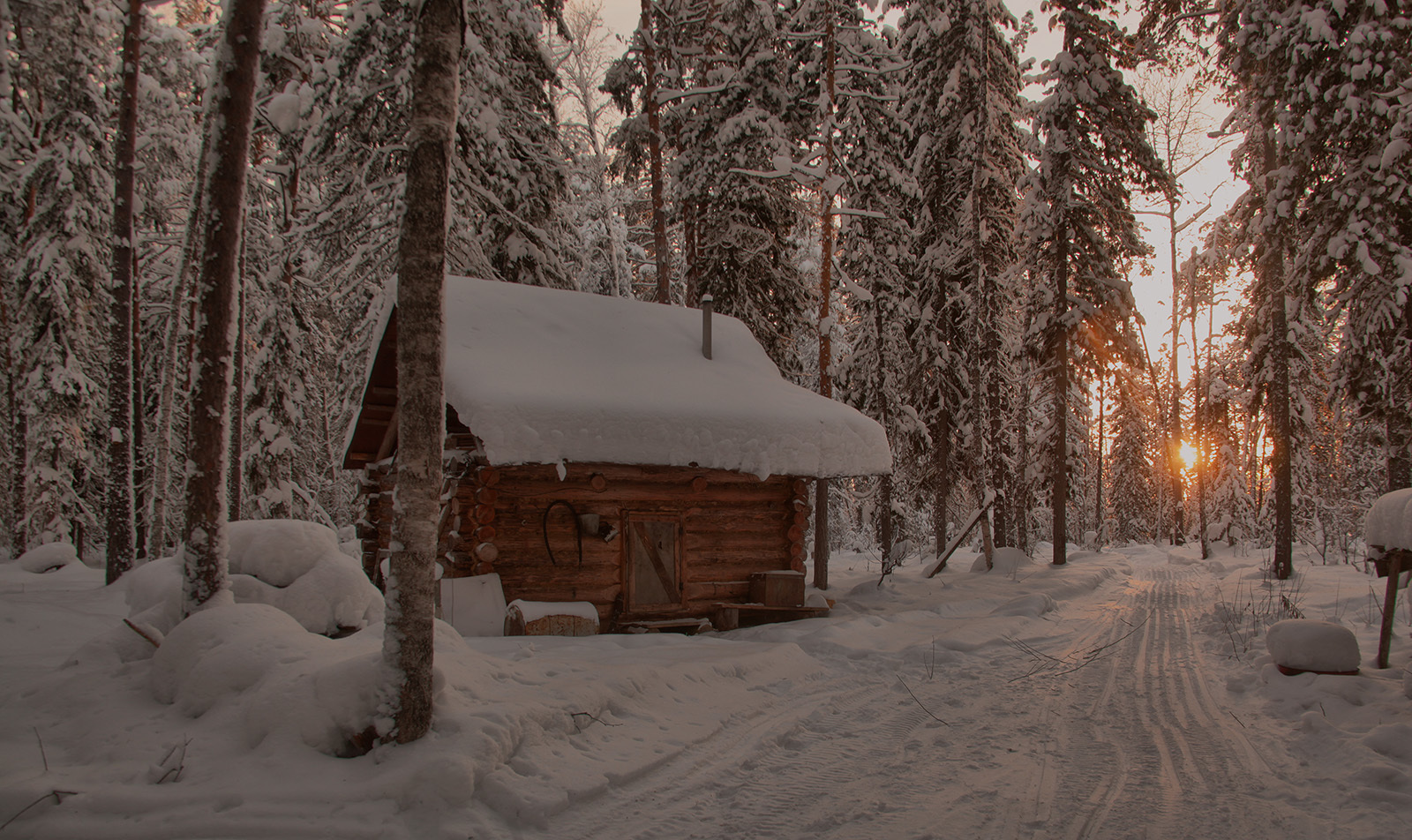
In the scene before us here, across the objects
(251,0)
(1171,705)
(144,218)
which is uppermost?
(144,218)

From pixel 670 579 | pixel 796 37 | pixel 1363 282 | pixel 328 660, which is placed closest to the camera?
pixel 328 660

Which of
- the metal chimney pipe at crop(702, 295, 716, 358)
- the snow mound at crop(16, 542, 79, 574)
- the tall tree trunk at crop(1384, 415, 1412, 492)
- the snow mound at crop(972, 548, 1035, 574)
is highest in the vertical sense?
the metal chimney pipe at crop(702, 295, 716, 358)

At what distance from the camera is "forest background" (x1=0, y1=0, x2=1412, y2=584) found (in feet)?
40.5

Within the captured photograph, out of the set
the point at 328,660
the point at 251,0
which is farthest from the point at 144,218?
the point at 328,660

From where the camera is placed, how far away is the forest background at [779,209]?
12.4m

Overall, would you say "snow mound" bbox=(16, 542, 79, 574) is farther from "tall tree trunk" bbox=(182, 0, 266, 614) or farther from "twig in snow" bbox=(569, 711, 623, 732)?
"twig in snow" bbox=(569, 711, 623, 732)

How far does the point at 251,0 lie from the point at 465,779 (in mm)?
5972

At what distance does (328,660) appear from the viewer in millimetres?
4992

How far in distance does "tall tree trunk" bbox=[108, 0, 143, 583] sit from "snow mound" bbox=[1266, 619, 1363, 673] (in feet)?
52.9

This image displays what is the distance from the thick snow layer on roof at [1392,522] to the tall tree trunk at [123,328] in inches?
666

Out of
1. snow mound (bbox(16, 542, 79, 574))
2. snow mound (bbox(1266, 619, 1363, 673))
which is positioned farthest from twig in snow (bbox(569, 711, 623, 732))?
snow mound (bbox(16, 542, 79, 574))

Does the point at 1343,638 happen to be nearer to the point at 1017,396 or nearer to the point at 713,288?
the point at 713,288

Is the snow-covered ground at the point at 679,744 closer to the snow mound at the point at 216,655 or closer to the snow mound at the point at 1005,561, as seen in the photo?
the snow mound at the point at 216,655

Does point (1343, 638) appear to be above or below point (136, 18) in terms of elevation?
below
